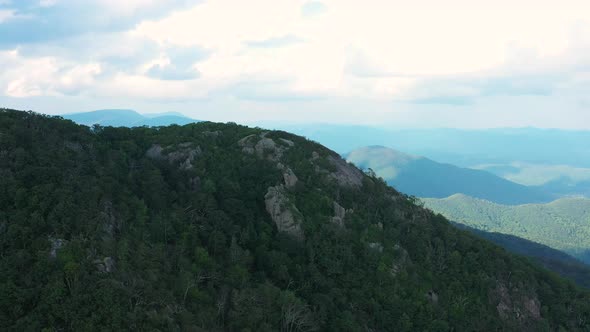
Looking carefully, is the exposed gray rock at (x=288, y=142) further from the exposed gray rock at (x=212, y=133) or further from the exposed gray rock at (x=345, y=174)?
the exposed gray rock at (x=212, y=133)

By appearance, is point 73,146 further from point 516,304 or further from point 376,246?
point 516,304

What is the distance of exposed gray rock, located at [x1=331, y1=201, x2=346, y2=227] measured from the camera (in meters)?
47.6

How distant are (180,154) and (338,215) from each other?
68.7 feet

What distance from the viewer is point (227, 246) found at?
41.2 metres

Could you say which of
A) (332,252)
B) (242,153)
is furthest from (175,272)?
(242,153)

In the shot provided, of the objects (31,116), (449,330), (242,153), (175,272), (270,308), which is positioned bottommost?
(449,330)

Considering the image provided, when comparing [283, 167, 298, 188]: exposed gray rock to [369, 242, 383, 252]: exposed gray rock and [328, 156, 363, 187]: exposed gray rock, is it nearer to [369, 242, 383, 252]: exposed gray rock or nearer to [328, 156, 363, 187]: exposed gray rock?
[328, 156, 363, 187]: exposed gray rock

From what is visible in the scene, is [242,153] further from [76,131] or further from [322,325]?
[322,325]

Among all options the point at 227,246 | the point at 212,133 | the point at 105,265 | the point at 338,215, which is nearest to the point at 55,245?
the point at 105,265

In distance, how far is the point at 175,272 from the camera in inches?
1377

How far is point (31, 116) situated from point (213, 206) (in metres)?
23.6

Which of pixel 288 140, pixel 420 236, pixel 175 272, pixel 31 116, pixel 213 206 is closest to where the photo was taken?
pixel 175 272

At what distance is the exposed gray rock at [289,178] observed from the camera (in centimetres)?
4997

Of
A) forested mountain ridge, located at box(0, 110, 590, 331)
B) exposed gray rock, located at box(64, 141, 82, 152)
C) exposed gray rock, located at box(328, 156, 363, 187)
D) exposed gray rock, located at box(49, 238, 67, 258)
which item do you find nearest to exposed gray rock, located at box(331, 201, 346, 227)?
forested mountain ridge, located at box(0, 110, 590, 331)
